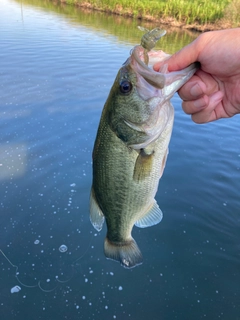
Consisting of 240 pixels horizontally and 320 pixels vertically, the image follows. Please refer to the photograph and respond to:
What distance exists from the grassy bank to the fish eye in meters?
23.9

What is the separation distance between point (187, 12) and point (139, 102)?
25558 mm

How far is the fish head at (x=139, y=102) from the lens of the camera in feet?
5.64

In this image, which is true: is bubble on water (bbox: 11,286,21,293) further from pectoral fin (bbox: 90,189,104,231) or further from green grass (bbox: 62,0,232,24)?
green grass (bbox: 62,0,232,24)

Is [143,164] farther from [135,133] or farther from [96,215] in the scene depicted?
[96,215]

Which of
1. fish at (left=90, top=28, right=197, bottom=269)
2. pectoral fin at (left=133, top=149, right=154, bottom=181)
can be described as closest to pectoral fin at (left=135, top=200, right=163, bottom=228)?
fish at (left=90, top=28, right=197, bottom=269)

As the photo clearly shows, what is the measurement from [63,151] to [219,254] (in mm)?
3752

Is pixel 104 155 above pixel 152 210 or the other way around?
above

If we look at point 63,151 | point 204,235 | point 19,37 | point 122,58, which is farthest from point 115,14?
point 204,235

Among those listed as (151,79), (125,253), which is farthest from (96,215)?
(151,79)

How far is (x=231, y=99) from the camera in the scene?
2.61 m

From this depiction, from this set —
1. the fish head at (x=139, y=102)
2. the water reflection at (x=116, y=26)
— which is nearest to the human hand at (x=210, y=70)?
the fish head at (x=139, y=102)

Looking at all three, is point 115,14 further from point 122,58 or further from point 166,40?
point 122,58

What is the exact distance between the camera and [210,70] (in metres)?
2.26

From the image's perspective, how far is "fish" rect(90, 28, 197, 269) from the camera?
1.74 m
